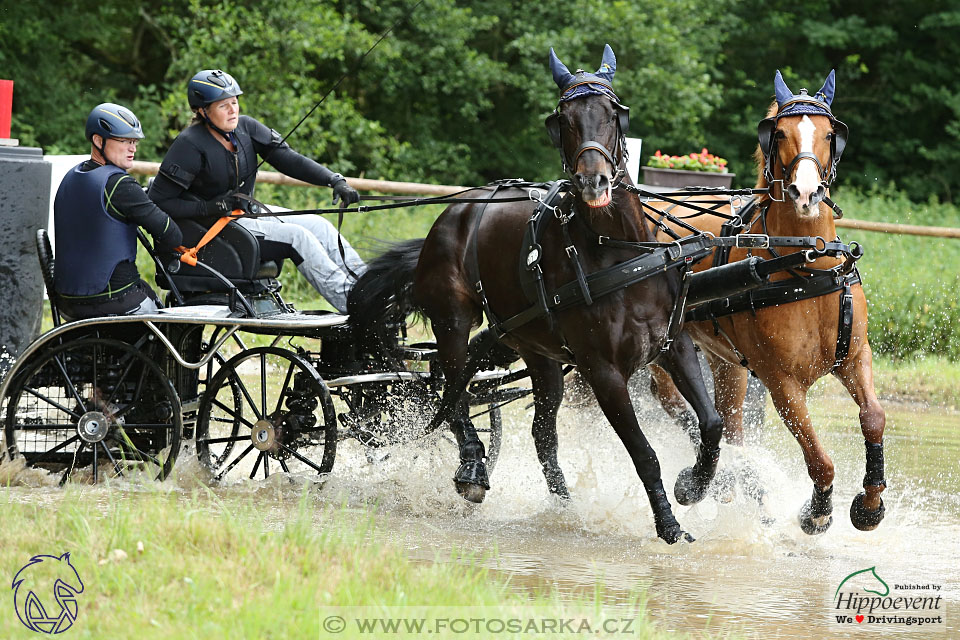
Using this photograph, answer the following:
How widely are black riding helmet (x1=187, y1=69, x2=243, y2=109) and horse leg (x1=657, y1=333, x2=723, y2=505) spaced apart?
2.50 m

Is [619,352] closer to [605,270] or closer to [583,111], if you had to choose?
[605,270]

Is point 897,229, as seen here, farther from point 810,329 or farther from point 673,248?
point 673,248

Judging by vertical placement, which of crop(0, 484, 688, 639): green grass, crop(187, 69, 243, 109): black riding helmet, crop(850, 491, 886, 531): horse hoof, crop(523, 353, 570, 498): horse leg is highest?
crop(187, 69, 243, 109): black riding helmet

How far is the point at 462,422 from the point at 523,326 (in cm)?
79

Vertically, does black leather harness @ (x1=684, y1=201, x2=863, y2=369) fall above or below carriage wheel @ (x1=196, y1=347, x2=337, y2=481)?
above

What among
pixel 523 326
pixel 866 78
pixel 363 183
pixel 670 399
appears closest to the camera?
pixel 523 326

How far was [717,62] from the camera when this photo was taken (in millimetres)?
18984

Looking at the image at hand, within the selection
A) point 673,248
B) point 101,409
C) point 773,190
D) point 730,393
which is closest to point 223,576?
point 673,248

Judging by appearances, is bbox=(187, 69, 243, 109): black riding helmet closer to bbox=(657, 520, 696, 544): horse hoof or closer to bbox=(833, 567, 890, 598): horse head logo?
bbox=(657, 520, 696, 544): horse hoof

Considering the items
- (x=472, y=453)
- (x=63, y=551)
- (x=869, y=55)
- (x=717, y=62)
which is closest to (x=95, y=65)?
(x=717, y=62)

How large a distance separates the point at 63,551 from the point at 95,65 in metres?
14.9

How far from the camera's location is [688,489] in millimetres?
5504

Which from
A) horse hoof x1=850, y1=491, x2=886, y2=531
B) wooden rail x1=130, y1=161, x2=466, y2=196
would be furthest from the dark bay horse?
wooden rail x1=130, y1=161, x2=466, y2=196

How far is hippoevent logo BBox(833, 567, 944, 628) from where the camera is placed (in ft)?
13.8
